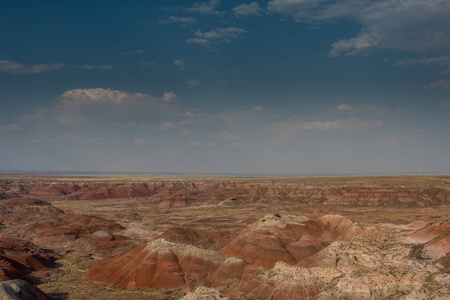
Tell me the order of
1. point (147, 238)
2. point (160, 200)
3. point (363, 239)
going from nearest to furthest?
point (363, 239) → point (147, 238) → point (160, 200)

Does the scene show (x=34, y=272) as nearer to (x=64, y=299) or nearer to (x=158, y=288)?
(x=64, y=299)

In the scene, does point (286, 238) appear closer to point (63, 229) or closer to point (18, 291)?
point (18, 291)

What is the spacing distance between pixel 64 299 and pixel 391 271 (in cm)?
4133

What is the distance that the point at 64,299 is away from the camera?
44812 millimetres

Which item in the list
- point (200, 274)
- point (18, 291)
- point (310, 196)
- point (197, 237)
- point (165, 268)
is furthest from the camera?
point (310, 196)

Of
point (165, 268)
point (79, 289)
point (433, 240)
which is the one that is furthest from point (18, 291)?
point (433, 240)

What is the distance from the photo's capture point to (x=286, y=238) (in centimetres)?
6275

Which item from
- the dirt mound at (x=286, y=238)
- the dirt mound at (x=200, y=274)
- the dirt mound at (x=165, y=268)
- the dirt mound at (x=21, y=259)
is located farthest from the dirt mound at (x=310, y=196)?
the dirt mound at (x=200, y=274)

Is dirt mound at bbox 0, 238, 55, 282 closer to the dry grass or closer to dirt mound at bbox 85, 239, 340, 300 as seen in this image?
the dry grass

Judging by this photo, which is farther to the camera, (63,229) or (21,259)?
(63,229)

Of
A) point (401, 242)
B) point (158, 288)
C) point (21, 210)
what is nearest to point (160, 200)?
point (21, 210)

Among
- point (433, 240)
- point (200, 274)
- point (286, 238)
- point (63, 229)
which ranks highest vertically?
point (433, 240)

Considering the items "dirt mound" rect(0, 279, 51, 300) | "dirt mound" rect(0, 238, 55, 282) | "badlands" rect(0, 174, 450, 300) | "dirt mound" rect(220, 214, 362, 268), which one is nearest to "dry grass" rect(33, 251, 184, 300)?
"badlands" rect(0, 174, 450, 300)

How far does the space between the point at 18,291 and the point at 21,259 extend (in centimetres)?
2924
